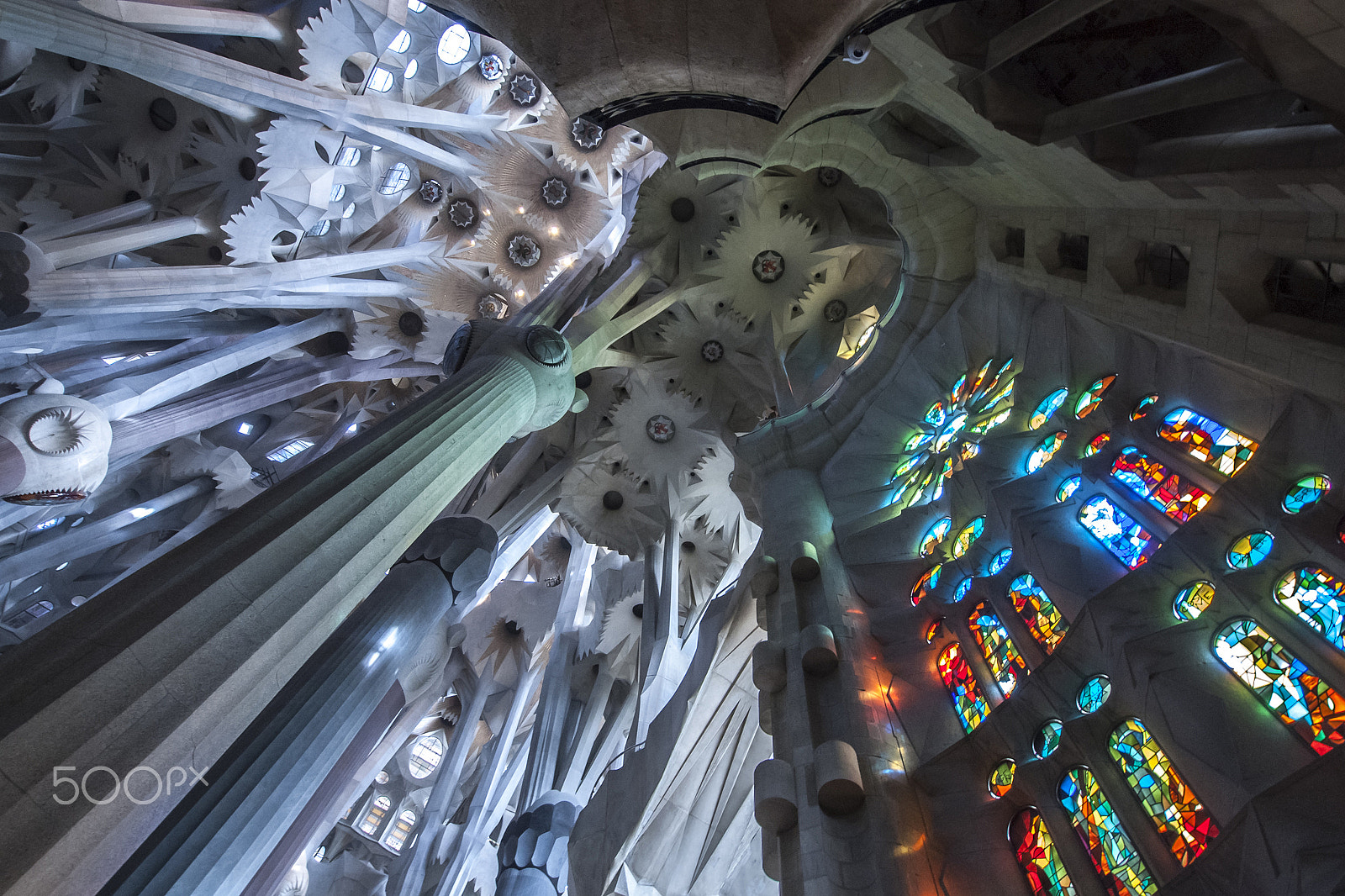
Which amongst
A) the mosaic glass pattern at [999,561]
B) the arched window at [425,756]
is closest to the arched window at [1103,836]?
the mosaic glass pattern at [999,561]

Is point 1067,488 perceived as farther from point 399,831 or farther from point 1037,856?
point 399,831

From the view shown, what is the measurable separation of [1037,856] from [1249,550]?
7.80 feet

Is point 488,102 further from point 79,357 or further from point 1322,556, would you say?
point 1322,556

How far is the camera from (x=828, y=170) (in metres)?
13.3

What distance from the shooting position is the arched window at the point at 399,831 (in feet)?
65.8

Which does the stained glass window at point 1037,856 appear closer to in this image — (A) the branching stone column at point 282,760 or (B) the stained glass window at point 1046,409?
(B) the stained glass window at point 1046,409

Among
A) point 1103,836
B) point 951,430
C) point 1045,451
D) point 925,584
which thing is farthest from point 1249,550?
point 951,430

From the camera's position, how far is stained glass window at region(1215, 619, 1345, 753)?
3.86 metres

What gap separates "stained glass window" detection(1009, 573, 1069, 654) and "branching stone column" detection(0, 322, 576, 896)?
483 cm

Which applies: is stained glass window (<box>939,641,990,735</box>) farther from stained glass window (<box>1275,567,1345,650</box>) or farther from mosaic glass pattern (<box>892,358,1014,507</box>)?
stained glass window (<box>1275,567,1345,650</box>)

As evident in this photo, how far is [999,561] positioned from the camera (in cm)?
715

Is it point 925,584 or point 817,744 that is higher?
point 925,584

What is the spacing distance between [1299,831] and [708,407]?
12.0 metres

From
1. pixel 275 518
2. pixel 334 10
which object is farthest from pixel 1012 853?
pixel 334 10
